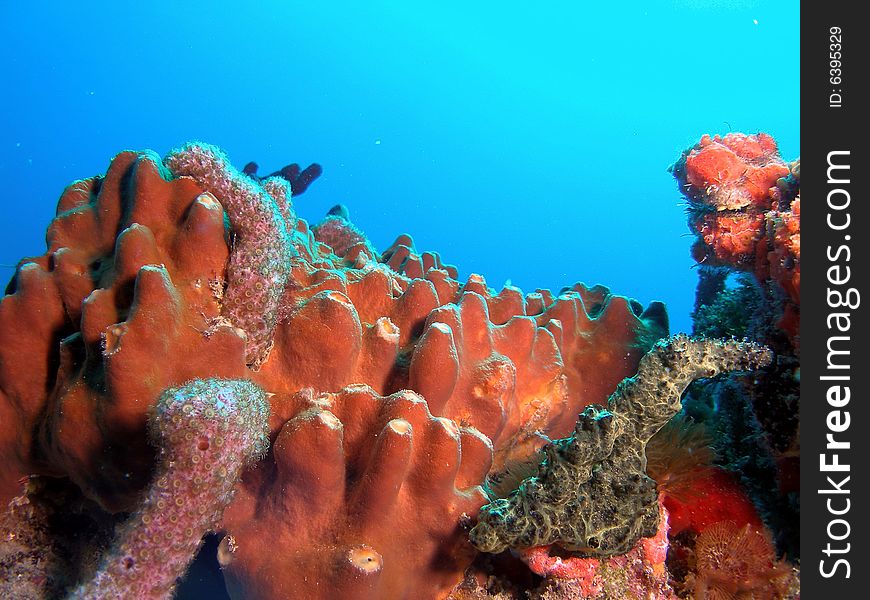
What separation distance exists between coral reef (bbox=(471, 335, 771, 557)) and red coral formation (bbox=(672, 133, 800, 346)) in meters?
0.83

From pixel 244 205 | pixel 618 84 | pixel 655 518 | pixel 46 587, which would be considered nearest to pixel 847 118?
pixel 655 518

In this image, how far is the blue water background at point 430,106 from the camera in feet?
345

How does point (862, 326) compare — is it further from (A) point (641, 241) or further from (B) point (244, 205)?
(A) point (641, 241)

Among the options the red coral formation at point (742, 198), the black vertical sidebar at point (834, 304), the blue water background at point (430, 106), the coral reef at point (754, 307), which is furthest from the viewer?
the blue water background at point (430, 106)

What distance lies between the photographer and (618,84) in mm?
125062

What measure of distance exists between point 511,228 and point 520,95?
41071 millimetres

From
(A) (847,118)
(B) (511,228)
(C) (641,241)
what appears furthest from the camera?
(B) (511,228)

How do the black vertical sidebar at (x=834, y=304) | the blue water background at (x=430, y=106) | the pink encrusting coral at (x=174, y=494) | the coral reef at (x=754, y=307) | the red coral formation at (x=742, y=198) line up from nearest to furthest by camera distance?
the pink encrusting coral at (x=174, y=494)
the black vertical sidebar at (x=834, y=304)
the coral reef at (x=754, y=307)
the red coral formation at (x=742, y=198)
the blue water background at (x=430, y=106)

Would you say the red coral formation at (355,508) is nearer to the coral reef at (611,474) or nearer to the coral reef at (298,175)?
the coral reef at (611,474)

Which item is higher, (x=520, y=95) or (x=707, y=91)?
(x=520, y=95)

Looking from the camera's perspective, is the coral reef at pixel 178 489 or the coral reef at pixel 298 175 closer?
the coral reef at pixel 178 489

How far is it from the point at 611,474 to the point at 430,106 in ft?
529

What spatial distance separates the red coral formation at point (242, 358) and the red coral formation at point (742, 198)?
65.8 inches

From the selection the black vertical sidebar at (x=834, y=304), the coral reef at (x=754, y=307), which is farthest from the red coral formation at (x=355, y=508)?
the black vertical sidebar at (x=834, y=304)
